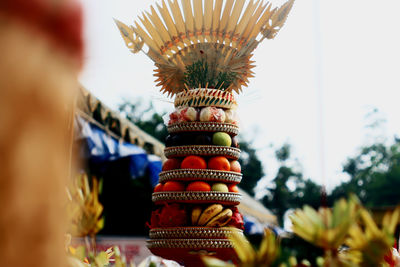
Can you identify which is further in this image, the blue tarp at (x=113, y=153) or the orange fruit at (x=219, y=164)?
the blue tarp at (x=113, y=153)

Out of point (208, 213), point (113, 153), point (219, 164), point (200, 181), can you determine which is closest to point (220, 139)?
point (219, 164)

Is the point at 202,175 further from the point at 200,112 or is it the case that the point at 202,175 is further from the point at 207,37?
the point at 207,37

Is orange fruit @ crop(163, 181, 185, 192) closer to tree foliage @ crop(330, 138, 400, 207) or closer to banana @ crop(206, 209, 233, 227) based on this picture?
banana @ crop(206, 209, 233, 227)

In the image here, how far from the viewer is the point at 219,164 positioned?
229 centimetres

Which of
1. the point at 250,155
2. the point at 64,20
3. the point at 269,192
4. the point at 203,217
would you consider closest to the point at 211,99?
the point at 203,217

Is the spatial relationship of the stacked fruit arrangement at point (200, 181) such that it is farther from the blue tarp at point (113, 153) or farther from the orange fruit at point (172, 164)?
the blue tarp at point (113, 153)

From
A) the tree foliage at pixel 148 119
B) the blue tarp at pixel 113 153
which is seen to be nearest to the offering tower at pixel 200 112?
the blue tarp at pixel 113 153

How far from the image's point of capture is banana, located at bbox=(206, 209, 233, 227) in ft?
7.12

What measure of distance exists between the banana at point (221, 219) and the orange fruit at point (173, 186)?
0.23 meters

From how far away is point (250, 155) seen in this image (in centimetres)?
3231

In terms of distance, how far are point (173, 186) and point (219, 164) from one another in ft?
0.86

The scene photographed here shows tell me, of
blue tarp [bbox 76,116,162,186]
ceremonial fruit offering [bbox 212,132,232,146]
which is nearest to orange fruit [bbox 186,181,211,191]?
ceremonial fruit offering [bbox 212,132,232,146]

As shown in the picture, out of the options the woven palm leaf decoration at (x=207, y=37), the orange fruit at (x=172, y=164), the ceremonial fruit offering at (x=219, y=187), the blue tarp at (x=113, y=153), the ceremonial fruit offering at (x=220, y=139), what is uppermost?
the woven palm leaf decoration at (x=207, y=37)

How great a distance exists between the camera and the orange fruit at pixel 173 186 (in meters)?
2.27
